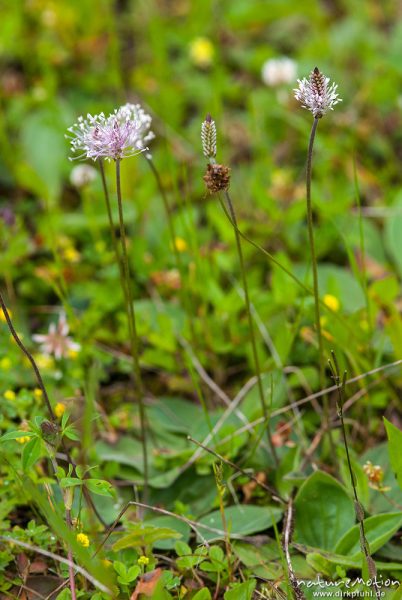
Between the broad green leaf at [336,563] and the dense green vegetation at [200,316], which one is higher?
the dense green vegetation at [200,316]

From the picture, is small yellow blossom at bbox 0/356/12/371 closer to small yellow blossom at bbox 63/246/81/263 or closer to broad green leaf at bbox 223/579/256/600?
small yellow blossom at bbox 63/246/81/263

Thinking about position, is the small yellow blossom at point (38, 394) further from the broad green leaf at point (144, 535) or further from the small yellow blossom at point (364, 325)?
the small yellow blossom at point (364, 325)

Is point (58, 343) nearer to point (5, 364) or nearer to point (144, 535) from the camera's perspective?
point (5, 364)

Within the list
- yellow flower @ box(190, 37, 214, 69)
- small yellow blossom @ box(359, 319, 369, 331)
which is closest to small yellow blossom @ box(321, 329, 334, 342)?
small yellow blossom @ box(359, 319, 369, 331)

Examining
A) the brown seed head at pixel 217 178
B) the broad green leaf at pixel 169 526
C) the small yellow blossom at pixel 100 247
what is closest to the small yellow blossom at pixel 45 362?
the small yellow blossom at pixel 100 247

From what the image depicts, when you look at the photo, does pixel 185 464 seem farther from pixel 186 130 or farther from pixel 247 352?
pixel 186 130
